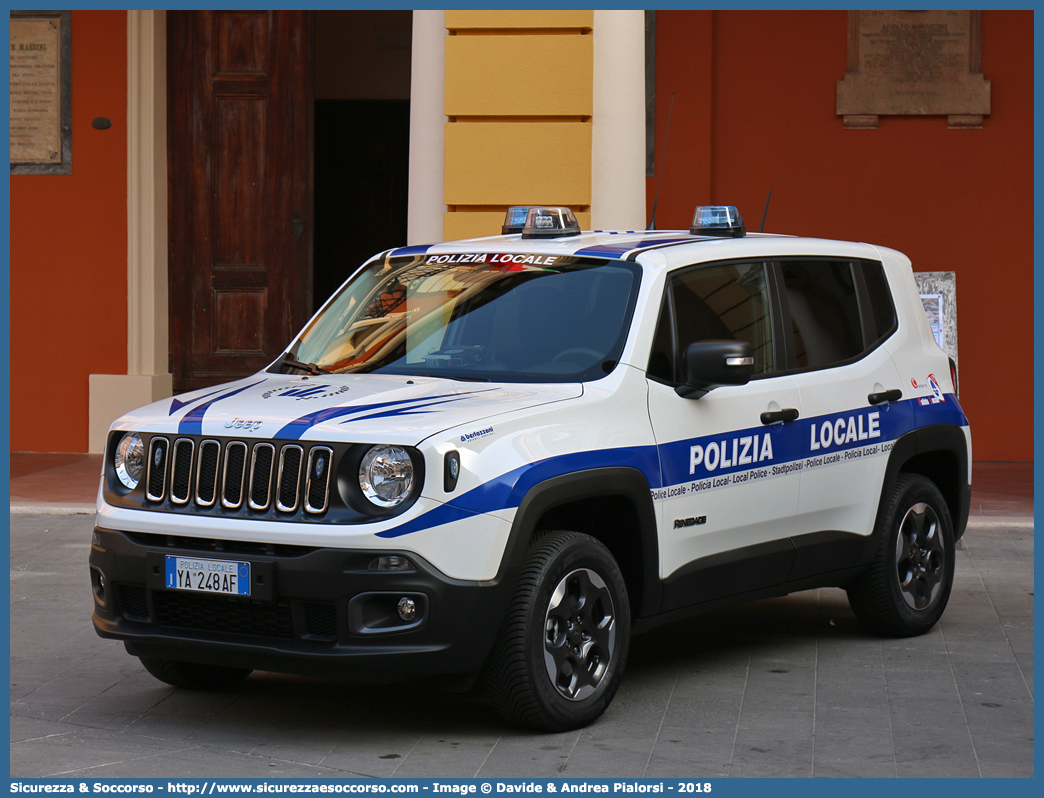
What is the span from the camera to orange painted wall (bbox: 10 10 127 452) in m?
13.2

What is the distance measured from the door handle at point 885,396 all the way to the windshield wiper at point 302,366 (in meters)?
2.38

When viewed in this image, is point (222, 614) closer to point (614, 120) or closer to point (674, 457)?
point (674, 457)

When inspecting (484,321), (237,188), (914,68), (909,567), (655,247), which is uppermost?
(914,68)

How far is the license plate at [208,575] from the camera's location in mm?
4688

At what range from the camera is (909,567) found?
6664 mm

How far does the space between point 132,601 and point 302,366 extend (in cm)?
122

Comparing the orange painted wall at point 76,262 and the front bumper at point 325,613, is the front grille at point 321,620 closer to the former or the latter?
the front bumper at point 325,613

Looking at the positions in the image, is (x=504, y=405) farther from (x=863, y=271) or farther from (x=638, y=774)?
(x=863, y=271)

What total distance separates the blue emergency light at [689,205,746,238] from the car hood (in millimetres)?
1471

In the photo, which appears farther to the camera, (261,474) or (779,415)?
(779,415)

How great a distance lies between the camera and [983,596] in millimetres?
7672

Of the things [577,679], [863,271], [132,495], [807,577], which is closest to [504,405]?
[577,679]

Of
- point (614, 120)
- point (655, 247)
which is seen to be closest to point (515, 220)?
point (655, 247)

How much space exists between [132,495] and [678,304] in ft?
7.06
